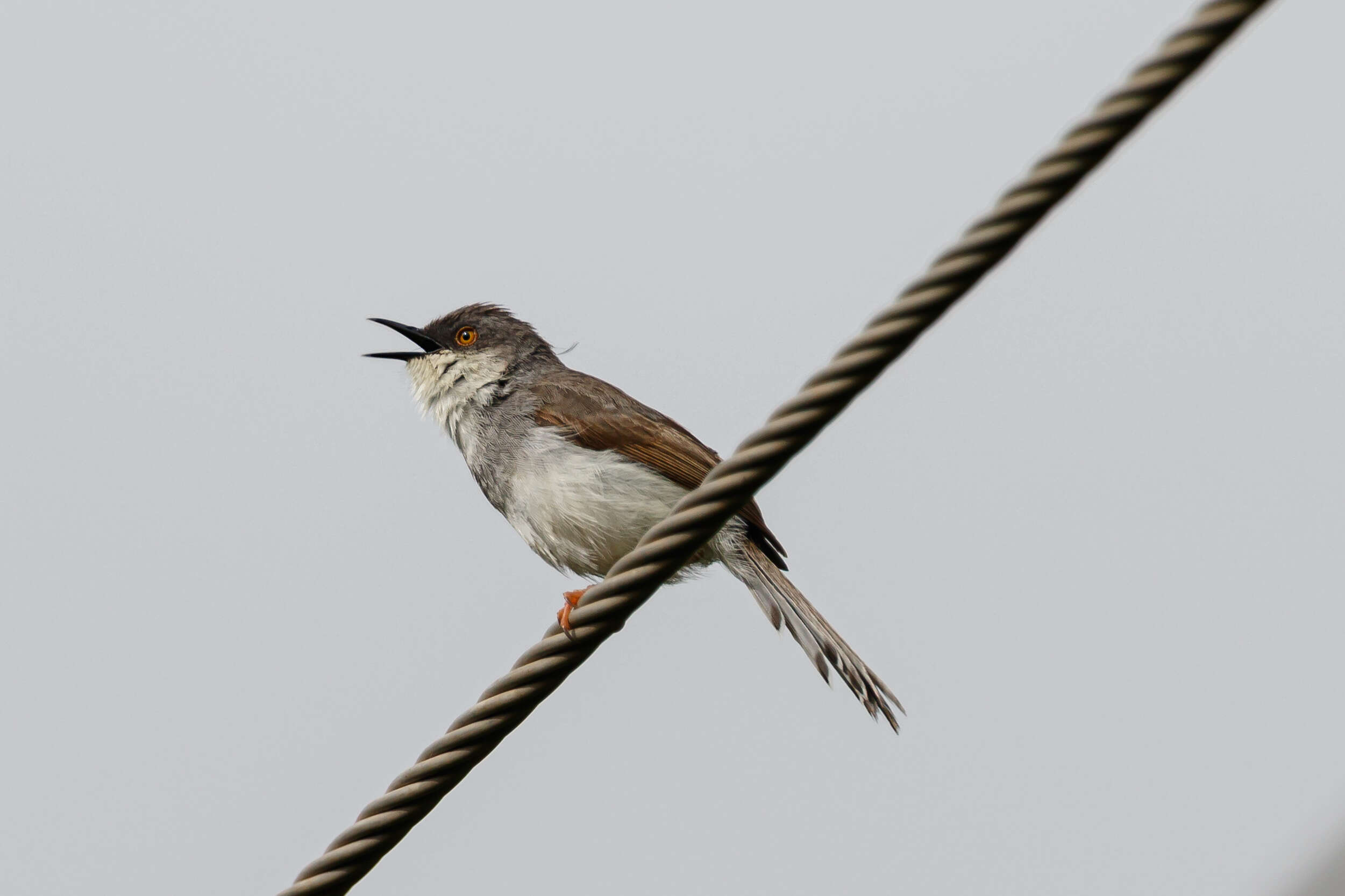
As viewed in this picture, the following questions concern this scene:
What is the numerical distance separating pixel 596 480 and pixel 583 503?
15cm

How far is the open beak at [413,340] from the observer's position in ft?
24.9

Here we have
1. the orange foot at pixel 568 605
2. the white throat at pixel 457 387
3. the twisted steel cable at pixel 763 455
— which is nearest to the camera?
Answer: the twisted steel cable at pixel 763 455

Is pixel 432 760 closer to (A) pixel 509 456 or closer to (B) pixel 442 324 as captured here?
(A) pixel 509 456

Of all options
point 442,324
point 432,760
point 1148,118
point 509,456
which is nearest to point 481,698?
point 432,760

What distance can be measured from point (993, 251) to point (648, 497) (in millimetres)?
3713

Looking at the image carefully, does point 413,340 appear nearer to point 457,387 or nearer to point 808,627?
point 457,387

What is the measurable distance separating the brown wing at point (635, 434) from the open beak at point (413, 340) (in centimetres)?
94

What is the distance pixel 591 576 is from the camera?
6.47 meters

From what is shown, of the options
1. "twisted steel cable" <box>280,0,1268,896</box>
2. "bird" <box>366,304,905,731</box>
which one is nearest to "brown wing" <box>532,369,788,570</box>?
"bird" <box>366,304,905,731</box>

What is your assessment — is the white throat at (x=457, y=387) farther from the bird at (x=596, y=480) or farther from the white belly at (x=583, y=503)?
the white belly at (x=583, y=503)

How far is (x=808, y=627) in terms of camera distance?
5980 mm

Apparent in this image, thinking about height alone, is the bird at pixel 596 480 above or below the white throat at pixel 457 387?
below

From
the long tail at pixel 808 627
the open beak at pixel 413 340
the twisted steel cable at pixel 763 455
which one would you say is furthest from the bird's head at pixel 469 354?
the twisted steel cable at pixel 763 455

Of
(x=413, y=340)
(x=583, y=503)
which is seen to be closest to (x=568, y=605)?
(x=583, y=503)
